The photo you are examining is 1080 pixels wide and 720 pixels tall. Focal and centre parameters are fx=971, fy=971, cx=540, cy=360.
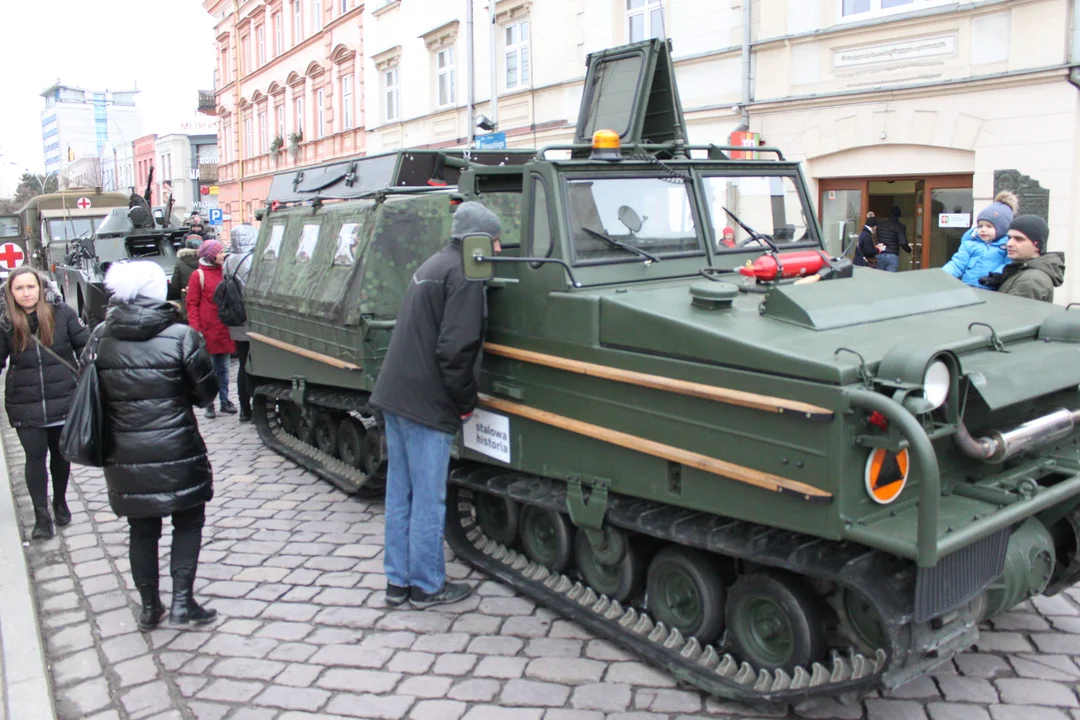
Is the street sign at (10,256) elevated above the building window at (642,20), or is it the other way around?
the building window at (642,20)

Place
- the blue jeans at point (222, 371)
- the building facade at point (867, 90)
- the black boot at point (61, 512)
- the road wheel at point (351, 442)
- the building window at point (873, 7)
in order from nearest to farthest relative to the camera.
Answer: the black boot at point (61, 512) → the road wheel at point (351, 442) → the blue jeans at point (222, 371) → the building facade at point (867, 90) → the building window at point (873, 7)

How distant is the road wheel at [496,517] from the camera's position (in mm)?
5500

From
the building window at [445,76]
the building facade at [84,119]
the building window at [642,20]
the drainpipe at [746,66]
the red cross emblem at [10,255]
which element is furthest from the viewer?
the building facade at [84,119]

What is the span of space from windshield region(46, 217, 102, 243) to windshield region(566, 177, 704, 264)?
62.6 ft

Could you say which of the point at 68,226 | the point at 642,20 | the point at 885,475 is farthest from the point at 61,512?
the point at 68,226

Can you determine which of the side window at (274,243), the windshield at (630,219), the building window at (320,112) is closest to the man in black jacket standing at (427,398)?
the windshield at (630,219)

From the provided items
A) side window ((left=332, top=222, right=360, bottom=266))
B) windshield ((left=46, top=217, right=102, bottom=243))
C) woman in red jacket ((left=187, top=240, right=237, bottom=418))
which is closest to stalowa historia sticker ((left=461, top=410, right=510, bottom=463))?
side window ((left=332, top=222, right=360, bottom=266))

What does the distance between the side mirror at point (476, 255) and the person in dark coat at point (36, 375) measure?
11.1ft

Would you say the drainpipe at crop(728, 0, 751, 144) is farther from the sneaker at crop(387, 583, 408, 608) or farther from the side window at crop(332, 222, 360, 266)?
the sneaker at crop(387, 583, 408, 608)

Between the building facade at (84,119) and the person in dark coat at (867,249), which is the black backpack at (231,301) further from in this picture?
the building facade at (84,119)

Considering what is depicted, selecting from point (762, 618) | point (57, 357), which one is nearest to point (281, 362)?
point (57, 357)

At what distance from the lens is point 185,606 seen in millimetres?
4949

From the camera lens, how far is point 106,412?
4.74 metres

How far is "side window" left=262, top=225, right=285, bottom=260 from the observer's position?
8541 millimetres
